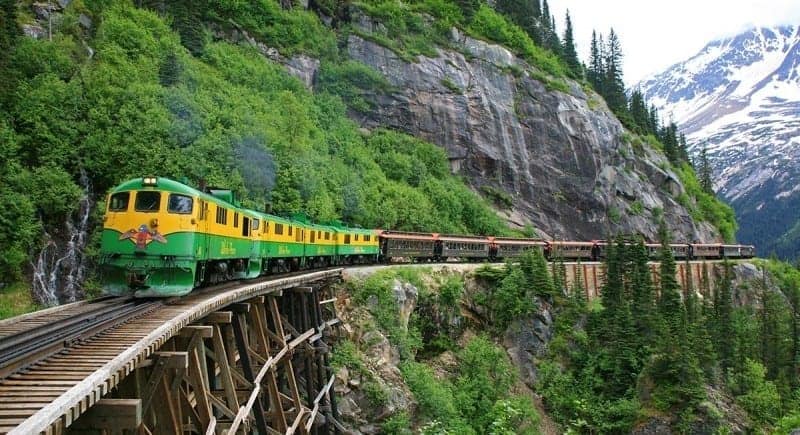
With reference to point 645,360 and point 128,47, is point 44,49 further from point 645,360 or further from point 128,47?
point 645,360

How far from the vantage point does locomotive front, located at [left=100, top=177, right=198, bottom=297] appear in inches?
564

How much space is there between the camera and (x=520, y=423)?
93.4ft

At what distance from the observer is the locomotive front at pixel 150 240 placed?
47.0 feet

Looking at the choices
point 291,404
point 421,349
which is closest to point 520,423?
point 421,349

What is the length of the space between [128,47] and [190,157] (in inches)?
530

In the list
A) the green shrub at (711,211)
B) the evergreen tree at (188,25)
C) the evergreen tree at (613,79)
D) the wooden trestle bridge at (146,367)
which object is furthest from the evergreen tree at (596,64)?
the wooden trestle bridge at (146,367)

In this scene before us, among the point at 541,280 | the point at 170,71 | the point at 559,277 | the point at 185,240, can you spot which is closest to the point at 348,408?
the point at 185,240

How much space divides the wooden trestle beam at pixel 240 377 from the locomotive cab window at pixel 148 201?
3.21m

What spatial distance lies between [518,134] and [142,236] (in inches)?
2289

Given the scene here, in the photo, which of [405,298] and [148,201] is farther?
[405,298]

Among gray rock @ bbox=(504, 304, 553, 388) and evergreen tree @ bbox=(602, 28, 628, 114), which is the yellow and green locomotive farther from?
evergreen tree @ bbox=(602, 28, 628, 114)

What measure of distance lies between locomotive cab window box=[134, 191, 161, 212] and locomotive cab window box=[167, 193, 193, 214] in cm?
28

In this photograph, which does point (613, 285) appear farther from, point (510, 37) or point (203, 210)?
point (510, 37)

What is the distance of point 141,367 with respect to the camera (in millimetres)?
9656
